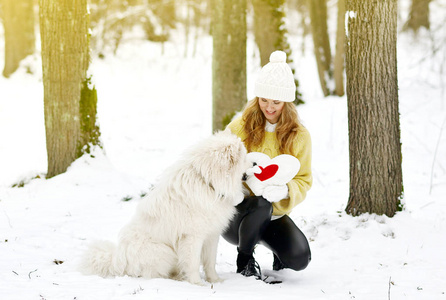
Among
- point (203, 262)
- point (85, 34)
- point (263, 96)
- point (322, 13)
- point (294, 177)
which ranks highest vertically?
point (322, 13)

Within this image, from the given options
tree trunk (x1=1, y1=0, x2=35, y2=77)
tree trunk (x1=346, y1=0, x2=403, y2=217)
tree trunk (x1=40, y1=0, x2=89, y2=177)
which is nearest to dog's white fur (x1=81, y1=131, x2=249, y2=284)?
tree trunk (x1=346, y1=0, x2=403, y2=217)

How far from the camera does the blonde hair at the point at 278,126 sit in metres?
3.56

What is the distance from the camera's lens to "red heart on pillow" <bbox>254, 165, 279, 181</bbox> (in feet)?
10.9

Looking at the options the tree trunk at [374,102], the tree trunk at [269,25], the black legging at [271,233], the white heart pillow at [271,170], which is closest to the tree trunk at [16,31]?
the tree trunk at [269,25]

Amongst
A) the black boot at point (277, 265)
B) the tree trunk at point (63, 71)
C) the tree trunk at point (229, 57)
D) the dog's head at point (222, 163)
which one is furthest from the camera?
the tree trunk at point (229, 57)

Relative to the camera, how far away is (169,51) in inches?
746

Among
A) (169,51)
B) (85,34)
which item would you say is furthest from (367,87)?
(169,51)

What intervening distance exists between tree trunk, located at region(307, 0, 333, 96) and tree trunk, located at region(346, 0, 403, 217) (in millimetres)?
6775

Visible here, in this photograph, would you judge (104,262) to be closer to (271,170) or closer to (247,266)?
(247,266)

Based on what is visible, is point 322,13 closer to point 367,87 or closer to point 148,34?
point 367,87

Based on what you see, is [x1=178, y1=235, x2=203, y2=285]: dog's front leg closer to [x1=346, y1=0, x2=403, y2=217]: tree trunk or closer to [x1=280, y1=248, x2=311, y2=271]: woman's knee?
[x1=280, y1=248, x2=311, y2=271]: woman's knee

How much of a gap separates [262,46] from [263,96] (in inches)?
231

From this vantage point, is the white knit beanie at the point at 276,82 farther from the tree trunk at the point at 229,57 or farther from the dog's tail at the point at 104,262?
the tree trunk at the point at 229,57

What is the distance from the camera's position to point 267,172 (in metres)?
3.33
